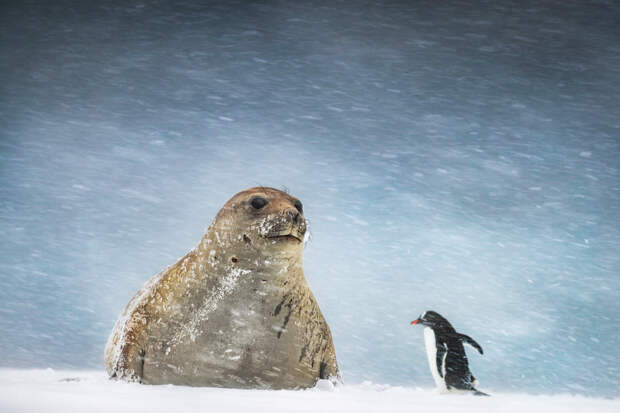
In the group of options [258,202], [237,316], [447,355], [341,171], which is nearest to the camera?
[237,316]

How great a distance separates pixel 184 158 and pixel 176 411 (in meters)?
3.78

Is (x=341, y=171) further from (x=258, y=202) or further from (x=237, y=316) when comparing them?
(x=237, y=316)

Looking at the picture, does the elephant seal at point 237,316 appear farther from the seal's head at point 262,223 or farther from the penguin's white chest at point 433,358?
Result: the penguin's white chest at point 433,358

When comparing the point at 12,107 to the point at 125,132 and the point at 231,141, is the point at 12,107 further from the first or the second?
the point at 231,141

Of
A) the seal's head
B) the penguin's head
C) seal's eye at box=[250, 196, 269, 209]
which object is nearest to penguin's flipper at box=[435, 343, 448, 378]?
the penguin's head

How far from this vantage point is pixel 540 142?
15.0 ft

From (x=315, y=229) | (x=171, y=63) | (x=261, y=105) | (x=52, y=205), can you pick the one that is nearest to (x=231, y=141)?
(x=261, y=105)

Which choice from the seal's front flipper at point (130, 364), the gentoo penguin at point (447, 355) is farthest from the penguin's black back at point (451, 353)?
the seal's front flipper at point (130, 364)

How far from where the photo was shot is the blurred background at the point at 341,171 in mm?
4312

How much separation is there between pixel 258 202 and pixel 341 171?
2608 millimetres

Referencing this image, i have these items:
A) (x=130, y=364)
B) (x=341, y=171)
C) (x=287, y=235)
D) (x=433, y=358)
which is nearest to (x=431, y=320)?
(x=433, y=358)

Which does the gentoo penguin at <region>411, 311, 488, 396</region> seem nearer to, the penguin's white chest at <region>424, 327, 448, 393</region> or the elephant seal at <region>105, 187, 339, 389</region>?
the penguin's white chest at <region>424, 327, 448, 393</region>

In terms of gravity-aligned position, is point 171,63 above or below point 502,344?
above

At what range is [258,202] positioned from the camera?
219 cm
